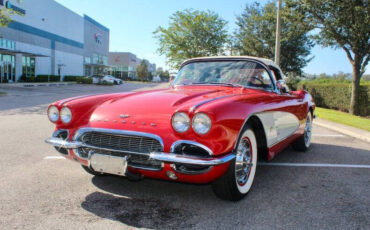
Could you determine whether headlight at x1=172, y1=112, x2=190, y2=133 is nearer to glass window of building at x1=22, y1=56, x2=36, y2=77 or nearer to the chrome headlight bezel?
the chrome headlight bezel

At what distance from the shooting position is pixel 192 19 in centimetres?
2578

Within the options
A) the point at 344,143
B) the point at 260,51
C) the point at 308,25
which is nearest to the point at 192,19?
the point at 260,51

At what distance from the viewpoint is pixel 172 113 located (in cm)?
292

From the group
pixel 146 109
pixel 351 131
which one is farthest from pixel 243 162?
pixel 351 131

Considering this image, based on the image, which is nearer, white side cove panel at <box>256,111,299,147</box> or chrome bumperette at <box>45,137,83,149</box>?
chrome bumperette at <box>45,137,83,149</box>

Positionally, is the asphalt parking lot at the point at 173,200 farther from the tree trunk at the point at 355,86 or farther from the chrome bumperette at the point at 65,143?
the tree trunk at the point at 355,86

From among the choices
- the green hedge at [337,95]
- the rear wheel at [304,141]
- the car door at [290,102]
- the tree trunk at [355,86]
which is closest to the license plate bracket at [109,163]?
the car door at [290,102]

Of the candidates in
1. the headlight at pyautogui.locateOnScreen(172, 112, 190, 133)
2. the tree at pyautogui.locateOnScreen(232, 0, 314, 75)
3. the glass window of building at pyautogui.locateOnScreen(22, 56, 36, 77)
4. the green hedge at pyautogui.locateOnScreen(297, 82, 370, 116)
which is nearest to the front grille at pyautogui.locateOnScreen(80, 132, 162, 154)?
the headlight at pyautogui.locateOnScreen(172, 112, 190, 133)

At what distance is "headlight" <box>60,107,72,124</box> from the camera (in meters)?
3.40

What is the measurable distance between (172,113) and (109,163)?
0.73 metres

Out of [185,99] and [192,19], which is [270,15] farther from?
[185,99]

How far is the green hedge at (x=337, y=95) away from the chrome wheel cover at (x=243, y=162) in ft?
44.6

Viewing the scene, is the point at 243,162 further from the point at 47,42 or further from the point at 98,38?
the point at 98,38

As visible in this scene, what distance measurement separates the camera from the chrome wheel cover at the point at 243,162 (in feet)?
10.3
